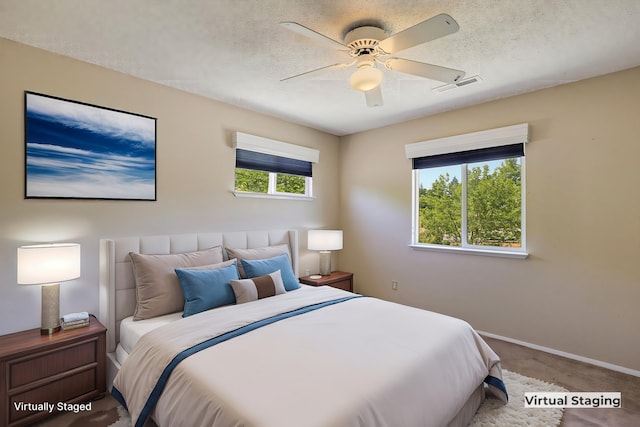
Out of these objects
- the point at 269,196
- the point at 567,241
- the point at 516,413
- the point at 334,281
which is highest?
the point at 269,196

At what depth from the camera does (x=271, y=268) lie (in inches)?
118

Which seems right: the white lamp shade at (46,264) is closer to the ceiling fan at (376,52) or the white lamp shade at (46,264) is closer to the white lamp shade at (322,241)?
the ceiling fan at (376,52)

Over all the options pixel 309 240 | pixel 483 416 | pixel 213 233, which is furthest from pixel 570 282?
pixel 213 233

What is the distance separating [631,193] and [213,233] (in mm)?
3774

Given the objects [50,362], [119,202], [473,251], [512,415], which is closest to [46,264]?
[50,362]

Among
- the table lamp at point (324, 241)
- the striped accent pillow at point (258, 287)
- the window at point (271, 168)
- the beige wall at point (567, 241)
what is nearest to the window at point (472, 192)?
the beige wall at point (567, 241)

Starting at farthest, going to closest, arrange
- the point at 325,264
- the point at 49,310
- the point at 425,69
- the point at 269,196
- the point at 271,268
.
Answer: the point at 325,264 → the point at 269,196 → the point at 271,268 → the point at 49,310 → the point at 425,69

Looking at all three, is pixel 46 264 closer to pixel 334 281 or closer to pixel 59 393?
pixel 59 393

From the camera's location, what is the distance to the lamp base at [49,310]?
2.09 meters

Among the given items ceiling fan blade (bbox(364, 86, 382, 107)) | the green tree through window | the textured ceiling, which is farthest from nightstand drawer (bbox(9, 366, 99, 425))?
the green tree through window

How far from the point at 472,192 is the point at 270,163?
8.00 feet

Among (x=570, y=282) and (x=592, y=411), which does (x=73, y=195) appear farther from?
(x=570, y=282)

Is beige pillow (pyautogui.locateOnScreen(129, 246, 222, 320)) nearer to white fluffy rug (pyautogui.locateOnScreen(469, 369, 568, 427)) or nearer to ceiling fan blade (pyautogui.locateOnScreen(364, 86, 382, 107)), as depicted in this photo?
ceiling fan blade (pyautogui.locateOnScreen(364, 86, 382, 107))

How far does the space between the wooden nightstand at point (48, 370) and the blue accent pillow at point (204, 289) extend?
590 millimetres
